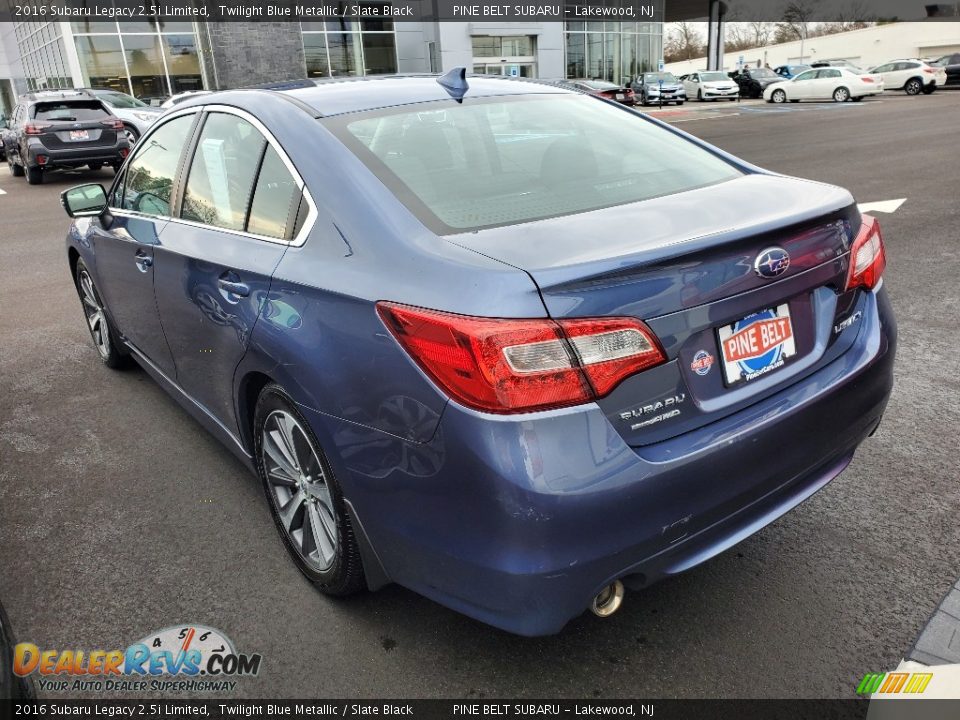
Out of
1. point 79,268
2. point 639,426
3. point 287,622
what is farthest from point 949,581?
point 79,268

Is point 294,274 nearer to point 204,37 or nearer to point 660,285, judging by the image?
point 660,285

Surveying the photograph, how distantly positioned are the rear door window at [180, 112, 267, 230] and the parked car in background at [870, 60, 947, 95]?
133ft

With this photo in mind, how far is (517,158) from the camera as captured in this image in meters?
2.84

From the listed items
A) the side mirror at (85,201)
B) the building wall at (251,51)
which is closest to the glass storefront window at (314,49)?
the building wall at (251,51)

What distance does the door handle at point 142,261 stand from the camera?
347 centimetres

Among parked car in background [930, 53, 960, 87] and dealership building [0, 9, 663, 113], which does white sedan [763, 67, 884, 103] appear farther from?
dealership building [0, 9, 663, 113]

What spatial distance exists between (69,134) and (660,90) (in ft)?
88.9

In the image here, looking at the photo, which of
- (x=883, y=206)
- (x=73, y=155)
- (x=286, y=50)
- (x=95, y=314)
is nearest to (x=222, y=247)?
(x=95, y=314)

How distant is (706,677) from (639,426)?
86cm

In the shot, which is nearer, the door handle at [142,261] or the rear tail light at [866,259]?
the rear tail light at [866,259]

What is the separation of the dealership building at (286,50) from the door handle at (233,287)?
79.1 feet

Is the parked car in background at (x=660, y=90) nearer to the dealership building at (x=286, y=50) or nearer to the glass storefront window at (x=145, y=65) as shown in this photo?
the dealership building at (x=286, y=50)

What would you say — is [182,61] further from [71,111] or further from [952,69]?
[952,69]

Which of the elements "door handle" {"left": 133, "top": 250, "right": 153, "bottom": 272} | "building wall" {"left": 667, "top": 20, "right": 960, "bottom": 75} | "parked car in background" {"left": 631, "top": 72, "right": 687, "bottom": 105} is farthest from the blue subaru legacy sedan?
Answer: "building wall" {"left": 667, "top": 20, "right": 960, "bottom": 75}
